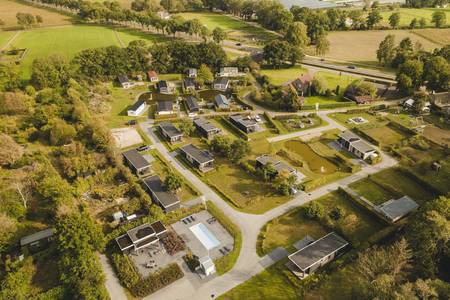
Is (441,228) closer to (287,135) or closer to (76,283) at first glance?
(287,135)

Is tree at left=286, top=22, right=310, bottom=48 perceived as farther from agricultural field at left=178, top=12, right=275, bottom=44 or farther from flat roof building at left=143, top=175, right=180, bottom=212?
flat roof building at left=143, top=175, right=180, bottom=212

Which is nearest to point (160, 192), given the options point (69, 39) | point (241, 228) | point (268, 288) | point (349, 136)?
point (241, 228)

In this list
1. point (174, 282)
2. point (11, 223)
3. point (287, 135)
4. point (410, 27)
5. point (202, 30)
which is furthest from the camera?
point (410, 27)

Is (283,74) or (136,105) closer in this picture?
(136,105)

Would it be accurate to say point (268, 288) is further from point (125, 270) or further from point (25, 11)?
point (25, 11)

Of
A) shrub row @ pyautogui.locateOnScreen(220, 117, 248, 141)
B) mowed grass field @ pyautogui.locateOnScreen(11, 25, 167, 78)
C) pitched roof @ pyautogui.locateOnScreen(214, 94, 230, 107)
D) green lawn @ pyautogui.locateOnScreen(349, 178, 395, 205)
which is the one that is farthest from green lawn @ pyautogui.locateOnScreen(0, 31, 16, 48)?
green lawn @ pyautogui.locateOnScreen(349, 178, 395, 205)

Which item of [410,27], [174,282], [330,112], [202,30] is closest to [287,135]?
[330,112]
